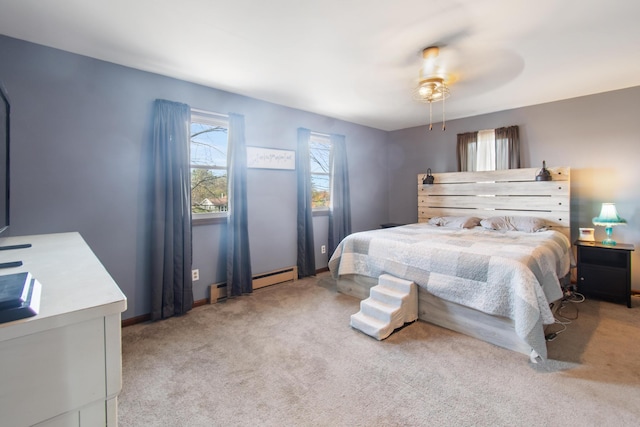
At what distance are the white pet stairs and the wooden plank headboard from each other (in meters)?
2.37

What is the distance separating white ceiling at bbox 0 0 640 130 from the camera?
75.0 inches

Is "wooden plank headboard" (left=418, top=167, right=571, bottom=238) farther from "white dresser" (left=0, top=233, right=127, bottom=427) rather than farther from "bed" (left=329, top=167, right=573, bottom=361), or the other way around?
"white dresser" (left=0, top=233, right=127, bottom=427)

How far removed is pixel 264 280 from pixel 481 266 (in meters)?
2.50

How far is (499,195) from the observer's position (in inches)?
166

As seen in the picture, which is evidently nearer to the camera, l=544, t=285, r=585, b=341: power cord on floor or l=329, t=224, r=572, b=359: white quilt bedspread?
l=329, t=224, r=572, b=359: white quilt bedspread

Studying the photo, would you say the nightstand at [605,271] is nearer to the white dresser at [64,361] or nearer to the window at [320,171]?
the window at [320,171]

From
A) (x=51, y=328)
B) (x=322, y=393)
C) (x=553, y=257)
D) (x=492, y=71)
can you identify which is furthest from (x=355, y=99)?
(x=51, y=328)

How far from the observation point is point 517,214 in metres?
4.08

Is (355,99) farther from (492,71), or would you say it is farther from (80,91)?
(80,91)

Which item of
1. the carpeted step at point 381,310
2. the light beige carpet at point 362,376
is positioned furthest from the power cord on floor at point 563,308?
the carpeted step at point 381,310

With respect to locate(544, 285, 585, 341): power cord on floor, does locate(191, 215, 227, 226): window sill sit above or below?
above

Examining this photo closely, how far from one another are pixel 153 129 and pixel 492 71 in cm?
339

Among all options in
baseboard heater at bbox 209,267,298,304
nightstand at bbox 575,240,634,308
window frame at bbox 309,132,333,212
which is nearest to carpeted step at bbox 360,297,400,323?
baseboard heater at bbox 209,267,298,304

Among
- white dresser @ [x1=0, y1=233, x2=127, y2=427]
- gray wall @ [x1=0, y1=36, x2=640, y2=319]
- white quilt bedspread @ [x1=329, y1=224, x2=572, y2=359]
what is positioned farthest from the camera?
gray wall @ [x1=0, y1=36, x2=640, y2=319]
